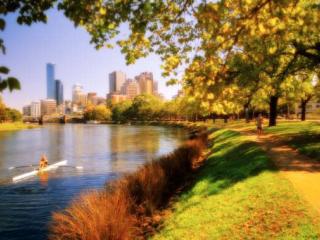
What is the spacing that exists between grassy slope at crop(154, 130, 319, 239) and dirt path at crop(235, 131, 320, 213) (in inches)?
18.0

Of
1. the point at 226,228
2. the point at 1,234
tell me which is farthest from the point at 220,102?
the point at 1,234

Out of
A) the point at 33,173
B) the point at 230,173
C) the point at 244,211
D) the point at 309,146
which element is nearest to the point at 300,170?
the point at 230,173

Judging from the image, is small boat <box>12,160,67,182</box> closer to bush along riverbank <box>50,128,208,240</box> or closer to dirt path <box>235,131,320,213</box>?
bush along riverbank <box>50,128,208,240</box>

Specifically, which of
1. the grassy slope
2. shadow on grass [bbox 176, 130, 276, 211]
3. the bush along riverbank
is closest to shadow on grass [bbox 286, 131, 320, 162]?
shadow on grass [bbox 176, 130, 276, 211]

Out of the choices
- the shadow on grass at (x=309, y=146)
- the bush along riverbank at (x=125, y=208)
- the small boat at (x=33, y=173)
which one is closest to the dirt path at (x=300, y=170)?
the shadow on grass at (x=309, y=146)

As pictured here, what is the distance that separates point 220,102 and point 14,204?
1924 cm

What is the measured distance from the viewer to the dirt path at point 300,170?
1371 centimetres

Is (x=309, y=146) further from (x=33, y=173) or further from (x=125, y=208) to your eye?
(x=33, y=173)

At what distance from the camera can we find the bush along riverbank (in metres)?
12.5

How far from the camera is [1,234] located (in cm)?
1766

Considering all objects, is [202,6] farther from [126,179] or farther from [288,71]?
[288,71]

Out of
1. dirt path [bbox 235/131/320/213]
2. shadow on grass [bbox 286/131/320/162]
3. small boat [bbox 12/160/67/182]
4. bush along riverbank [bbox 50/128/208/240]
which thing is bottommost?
small boat [bbox 12/160/67/182]

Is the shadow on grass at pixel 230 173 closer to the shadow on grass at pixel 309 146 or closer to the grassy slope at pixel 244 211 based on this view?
the grassy slope at pixel 244 211

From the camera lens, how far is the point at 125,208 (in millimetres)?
14375
